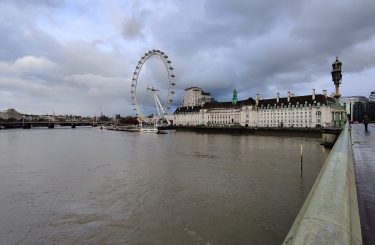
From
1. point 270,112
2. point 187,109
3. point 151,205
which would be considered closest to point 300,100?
point 270,112

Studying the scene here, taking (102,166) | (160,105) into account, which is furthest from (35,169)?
(160,105)

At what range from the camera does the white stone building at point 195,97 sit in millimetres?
187125

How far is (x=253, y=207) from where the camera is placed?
40.7ft

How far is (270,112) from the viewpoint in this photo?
4884 inches

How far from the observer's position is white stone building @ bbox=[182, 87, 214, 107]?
614ft

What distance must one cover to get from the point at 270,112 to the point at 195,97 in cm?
7331

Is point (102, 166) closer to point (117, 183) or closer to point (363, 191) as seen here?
point (117, 183)

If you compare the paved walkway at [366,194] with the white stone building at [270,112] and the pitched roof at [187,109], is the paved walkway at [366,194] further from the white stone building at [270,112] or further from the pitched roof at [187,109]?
the pitched roof at [187,109]

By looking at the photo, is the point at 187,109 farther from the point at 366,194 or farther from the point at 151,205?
the point at 366,194

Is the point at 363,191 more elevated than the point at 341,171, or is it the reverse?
the point at 341,171

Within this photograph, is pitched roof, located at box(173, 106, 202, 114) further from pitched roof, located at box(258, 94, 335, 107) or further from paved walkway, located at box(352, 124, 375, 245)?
paved walkway, located at box(352, 124, 375, 245)

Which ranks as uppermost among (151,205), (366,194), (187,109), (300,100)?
(300,100)

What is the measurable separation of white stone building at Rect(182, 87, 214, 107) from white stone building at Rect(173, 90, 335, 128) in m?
17.9

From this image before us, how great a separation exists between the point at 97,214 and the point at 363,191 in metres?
10.5
